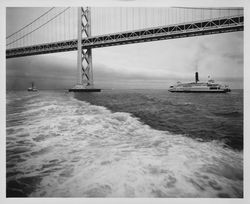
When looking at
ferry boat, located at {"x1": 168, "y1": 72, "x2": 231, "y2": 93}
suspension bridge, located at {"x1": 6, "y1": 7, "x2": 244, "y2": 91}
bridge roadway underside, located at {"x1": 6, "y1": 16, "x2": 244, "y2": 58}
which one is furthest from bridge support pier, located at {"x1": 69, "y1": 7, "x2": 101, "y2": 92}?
ferry boat, located at {"x1": 168, "y1": 72, "x2": 231, "y2": 93}

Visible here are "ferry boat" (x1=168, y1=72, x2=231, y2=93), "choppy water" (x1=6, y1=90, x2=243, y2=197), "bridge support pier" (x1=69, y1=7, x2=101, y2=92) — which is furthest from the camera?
"bridge support pier" (x1=69, y1=7, x2=101, y2=92)

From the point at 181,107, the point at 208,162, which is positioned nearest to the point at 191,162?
the point at 208,162

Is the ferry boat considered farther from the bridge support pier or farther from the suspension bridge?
the bridge support pier

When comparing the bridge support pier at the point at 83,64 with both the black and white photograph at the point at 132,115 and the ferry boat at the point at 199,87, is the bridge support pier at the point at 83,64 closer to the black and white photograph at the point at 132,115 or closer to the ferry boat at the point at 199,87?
the black and white photograph at the point at 132,115

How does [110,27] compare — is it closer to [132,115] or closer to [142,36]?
[142,36]

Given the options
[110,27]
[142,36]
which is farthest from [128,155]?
[110,27]

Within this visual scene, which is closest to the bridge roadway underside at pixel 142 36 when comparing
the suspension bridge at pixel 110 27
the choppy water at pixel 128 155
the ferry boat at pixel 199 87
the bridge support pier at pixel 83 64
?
the suspension bridge at pixel 110 27
